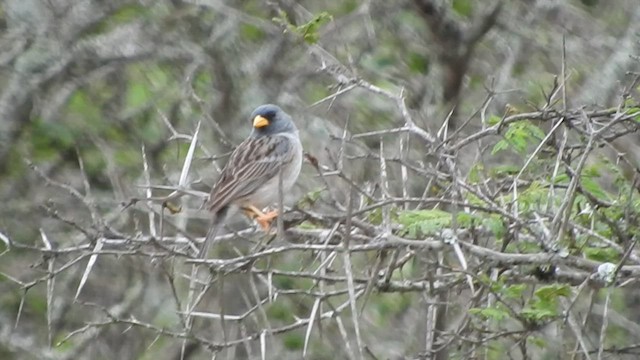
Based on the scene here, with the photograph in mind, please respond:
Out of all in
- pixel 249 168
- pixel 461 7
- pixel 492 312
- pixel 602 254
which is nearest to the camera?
pixel 492 312

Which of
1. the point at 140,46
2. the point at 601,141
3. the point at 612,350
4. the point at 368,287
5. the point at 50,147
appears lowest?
the point at 50,147

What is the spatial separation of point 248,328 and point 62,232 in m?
1.33

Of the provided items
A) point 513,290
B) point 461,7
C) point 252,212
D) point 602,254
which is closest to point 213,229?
point 252,212

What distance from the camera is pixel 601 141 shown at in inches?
188

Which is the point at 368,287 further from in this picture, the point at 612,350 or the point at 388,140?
the point at 388,140

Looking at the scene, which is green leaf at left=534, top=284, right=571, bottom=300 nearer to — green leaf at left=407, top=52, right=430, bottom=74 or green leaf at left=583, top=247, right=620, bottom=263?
green leaf at left=583, top=247, right=620, bottom=263

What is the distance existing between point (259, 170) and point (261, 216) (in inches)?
28.8

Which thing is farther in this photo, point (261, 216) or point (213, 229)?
point (261, 216)

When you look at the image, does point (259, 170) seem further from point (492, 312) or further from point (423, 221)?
point (492, 312)

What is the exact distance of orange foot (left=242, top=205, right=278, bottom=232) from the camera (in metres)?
6.33

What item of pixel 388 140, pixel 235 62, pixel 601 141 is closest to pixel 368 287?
pixel 601 141

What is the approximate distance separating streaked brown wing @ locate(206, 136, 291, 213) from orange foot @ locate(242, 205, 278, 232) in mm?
84

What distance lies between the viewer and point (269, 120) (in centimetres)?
758

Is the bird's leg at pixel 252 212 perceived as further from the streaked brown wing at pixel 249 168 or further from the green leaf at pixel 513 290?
the green leaf at pixel 513 290
